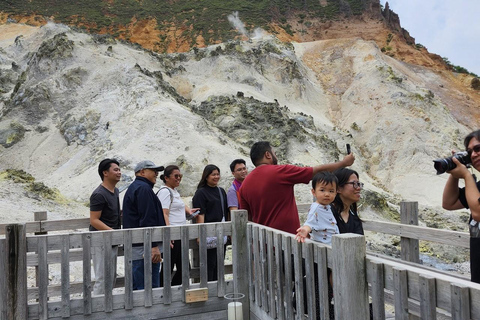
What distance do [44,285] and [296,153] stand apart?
18766mm

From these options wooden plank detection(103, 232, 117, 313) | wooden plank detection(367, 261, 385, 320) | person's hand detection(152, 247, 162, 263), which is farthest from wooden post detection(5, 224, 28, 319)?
wooden plank detection(367, 261, 385, 320)

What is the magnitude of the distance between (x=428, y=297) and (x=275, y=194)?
2.31 meters

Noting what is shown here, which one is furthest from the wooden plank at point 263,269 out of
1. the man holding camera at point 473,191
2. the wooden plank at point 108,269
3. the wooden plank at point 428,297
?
the wooden plank at point 428,297

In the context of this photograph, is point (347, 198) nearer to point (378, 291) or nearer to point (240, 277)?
point (240, 277)

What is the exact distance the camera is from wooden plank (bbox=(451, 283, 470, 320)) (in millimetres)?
2258

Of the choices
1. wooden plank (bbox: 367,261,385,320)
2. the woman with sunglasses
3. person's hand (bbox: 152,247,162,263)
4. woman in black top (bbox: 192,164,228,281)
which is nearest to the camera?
wooden plank (bbox: 367,261,385,320)

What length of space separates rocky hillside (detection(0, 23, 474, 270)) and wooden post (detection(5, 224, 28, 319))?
7711 millimetres

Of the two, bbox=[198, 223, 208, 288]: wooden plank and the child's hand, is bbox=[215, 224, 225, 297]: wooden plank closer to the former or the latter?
bbox=[198, 223, 208, 288]: wooden plank

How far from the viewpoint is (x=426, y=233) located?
4887 mm

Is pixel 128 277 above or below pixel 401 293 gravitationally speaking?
below

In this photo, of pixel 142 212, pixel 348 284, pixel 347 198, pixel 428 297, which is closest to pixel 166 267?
pixel 142 212

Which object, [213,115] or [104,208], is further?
[213,115]

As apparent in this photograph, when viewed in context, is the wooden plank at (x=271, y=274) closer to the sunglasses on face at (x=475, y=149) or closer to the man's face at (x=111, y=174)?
the sunglasses on face at (x=475, y=149)

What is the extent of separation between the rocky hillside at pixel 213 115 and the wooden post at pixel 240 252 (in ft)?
27.8
